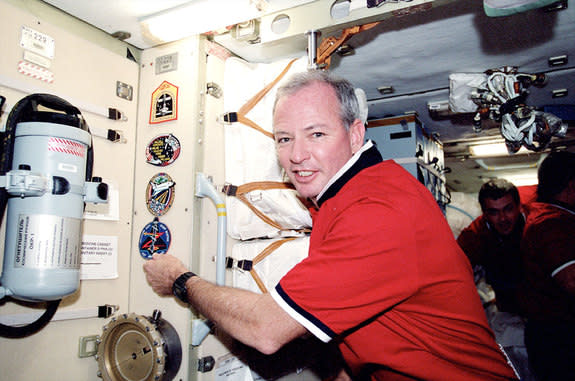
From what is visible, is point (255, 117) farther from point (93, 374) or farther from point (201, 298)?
point (93, 374)

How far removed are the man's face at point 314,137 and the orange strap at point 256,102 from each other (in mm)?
650

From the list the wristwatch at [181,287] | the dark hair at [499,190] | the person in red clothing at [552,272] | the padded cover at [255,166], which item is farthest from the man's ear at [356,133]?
the dark hair at [499,190]

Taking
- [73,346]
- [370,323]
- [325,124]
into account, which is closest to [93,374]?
[73,346]

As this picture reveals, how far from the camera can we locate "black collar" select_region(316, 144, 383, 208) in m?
2.01

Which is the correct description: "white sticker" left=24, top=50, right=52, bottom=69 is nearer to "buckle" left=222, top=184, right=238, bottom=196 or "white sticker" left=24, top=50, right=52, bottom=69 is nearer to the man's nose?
"buckle" left=222, top=184, right=238, bottom=196

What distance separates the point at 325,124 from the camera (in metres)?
2.14

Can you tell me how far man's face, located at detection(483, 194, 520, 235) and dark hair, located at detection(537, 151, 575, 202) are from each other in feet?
1.76

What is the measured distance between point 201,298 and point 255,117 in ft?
4.82

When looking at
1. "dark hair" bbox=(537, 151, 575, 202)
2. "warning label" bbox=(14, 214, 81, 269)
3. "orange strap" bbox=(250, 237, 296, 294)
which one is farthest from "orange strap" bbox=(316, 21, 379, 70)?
"dark hair" bbox=(537, 151, 575, 202)

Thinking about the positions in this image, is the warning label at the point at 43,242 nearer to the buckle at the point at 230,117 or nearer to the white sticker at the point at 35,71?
the white sticker at the point at 35,71

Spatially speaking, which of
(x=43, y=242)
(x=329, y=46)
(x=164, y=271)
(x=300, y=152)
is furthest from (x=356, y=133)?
(x=43, y=242)

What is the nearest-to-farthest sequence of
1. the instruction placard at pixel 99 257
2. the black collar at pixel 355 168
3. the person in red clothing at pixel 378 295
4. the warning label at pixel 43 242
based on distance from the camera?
the person in red clothing at pixel 378 295
the warning label at pixel 43 242
the black collar at pixel 355 168
the instruction placard at pixel 99 257

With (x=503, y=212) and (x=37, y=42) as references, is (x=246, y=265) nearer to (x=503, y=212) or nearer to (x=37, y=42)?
(x=37, y=42)

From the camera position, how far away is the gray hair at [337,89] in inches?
88.4
